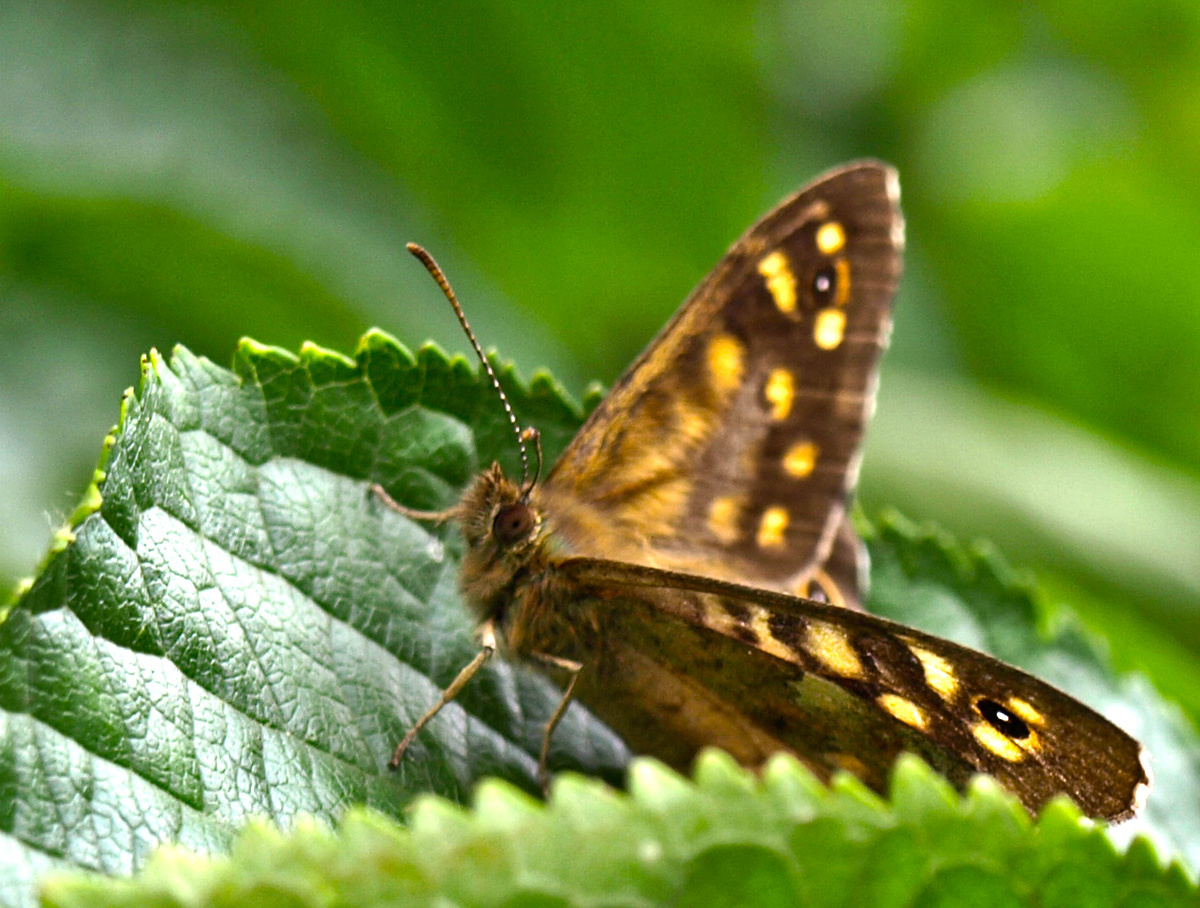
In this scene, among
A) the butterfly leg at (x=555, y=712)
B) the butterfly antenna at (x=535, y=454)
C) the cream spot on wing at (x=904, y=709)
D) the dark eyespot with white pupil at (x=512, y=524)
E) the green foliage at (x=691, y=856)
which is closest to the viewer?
the green foliage at (x=691, y=856)

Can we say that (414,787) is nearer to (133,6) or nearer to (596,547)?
(596,547)

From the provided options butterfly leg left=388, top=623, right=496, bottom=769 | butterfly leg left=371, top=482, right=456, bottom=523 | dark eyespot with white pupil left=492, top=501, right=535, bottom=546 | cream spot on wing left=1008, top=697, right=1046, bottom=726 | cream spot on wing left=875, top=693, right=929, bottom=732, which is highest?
cream spot on wing left=1008, top=697, right=1046, bottom=726

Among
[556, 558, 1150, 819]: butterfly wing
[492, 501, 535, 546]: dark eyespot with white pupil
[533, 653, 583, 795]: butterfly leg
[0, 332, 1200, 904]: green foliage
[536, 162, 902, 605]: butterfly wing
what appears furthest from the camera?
[536, 162, 902, 605]: butterfly wing

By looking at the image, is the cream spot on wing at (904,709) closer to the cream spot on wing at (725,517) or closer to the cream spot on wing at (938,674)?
the cream spot on wing at (938,674)

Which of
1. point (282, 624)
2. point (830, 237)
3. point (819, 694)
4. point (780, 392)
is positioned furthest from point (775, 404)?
point (282, 624)

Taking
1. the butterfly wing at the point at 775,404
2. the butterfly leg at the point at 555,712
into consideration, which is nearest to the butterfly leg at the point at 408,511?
the butterfly leg at the point at 555,712

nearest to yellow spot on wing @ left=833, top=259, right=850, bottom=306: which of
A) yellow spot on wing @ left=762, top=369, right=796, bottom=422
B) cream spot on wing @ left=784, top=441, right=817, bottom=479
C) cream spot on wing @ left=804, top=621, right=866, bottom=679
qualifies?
yellow spot on wing @ left=762, top=369, right=796, bottom=422

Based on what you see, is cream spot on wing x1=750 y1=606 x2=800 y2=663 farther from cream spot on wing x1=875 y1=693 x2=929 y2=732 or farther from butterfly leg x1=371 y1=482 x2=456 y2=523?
butterfly leg x1=371 y1=482 x2=456 y2=523
